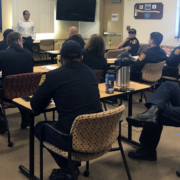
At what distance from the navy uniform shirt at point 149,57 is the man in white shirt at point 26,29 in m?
4.16

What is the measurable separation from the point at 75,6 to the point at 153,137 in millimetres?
6873

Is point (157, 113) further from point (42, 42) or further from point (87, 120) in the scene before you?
point (42, 42)

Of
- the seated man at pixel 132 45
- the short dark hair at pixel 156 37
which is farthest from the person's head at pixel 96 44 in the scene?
the seated man at pixel 132 45

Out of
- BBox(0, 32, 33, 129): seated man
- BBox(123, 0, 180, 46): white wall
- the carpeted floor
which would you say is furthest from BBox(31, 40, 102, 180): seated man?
BBox(123, 0, 180, 46): white wall

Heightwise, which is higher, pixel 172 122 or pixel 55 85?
pixel 55 85

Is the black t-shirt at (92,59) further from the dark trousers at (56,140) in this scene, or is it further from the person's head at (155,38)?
the dark trousers at (56,140)

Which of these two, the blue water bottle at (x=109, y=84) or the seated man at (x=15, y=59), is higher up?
the seated man at (x=15, y=59)

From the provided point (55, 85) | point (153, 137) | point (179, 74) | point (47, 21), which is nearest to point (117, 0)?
point (47, 21)

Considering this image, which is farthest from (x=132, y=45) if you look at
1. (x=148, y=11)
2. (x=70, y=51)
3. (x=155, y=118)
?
(x=70, y=51)

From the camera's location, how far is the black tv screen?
28.1 feet

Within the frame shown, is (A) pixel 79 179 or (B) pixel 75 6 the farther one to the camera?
(B) pixel 75 6

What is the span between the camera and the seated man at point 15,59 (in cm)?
314

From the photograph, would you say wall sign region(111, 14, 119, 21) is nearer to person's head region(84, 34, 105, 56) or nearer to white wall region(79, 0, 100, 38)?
white wall region(79, 0, 100, 38)

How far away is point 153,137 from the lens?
2594 mm
